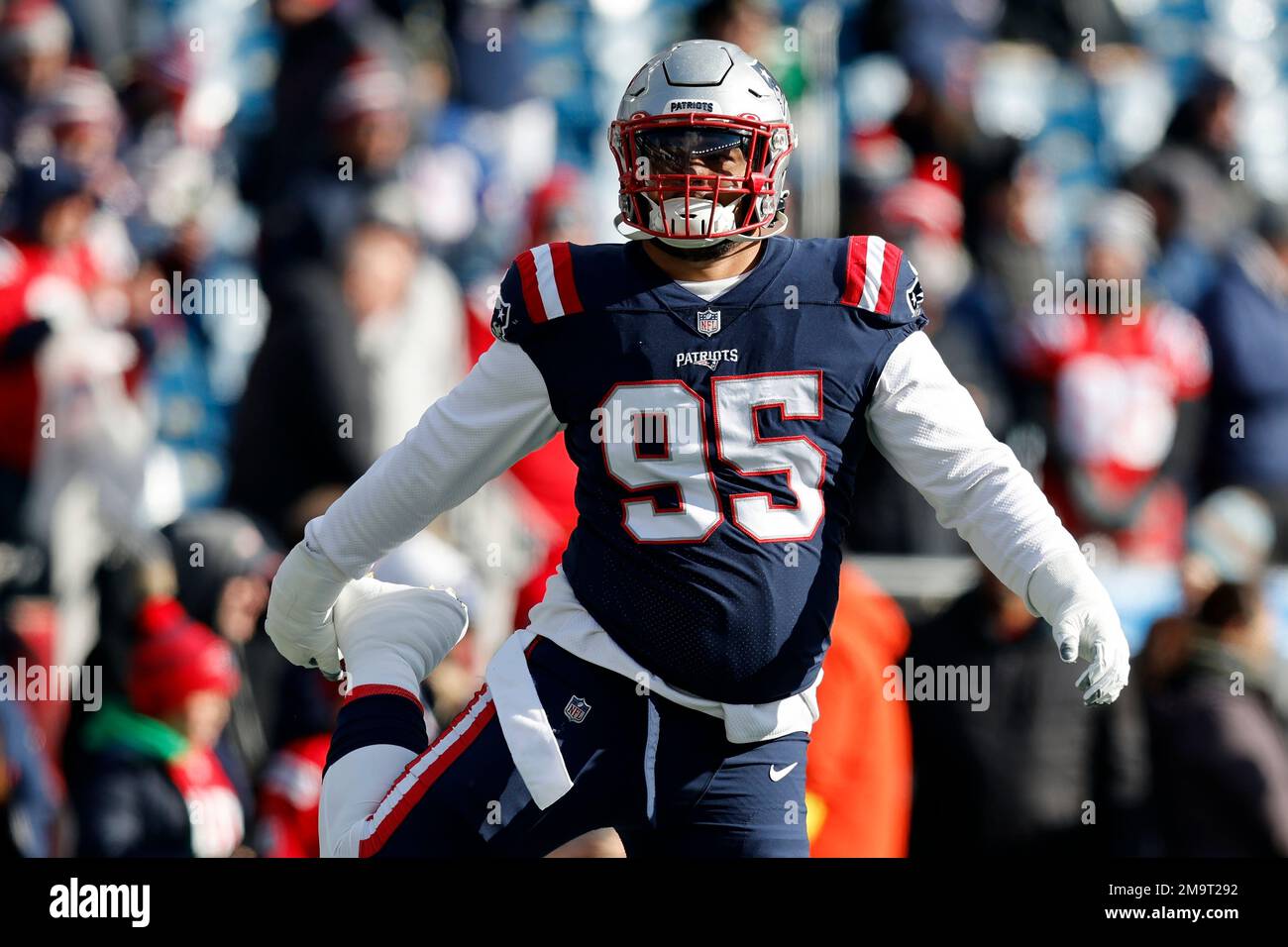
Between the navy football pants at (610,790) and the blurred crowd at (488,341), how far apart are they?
1.55m

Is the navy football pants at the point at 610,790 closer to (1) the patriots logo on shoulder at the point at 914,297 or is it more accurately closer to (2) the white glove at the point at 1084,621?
(2) the white glove at the point at 1084,621

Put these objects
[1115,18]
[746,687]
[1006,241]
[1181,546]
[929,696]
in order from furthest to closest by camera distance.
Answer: [1115,18]
[1006,241]
[1181,546]
[929,696]
[746,687]

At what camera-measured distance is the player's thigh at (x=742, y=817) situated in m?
3.39

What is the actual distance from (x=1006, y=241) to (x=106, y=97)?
310 centimetres

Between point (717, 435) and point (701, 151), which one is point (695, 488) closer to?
point (717, 435)

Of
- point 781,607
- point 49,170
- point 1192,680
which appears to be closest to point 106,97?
point 49,170

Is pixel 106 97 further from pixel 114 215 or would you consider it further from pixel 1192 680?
pixel 1192 680

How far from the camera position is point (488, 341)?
20.8ft

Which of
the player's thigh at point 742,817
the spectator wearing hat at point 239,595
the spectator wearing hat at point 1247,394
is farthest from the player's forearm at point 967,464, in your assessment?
the spectator wearing hat at point 1247,394

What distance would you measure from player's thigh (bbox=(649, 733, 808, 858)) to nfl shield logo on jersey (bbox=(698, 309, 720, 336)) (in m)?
0.68

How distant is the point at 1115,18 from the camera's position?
26.3 feet
